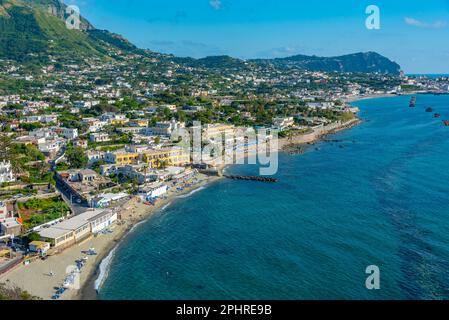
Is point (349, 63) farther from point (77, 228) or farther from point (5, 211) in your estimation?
point (77, 228)

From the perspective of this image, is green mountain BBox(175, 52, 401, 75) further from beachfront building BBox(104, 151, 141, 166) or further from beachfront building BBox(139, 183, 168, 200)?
beachfront building BBox(139, 183, 168, 200)

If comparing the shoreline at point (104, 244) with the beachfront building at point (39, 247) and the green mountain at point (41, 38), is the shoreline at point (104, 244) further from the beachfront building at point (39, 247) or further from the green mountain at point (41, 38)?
the green mountain at point (41, 38)

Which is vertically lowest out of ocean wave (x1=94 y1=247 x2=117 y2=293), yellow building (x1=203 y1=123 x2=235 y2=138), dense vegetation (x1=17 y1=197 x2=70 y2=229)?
ocean wave (x1=94 y1=247 x2=117 y2=293)

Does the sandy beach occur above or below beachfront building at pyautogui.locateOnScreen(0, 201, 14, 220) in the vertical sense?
below

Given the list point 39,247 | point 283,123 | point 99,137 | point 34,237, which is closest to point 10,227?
point 34,237

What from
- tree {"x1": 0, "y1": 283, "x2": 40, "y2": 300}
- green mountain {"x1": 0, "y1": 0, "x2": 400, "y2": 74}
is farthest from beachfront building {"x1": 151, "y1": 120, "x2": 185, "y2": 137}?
green mountain {"x1": 0, "y1": 0, "x2": 400, "y2": 74}
